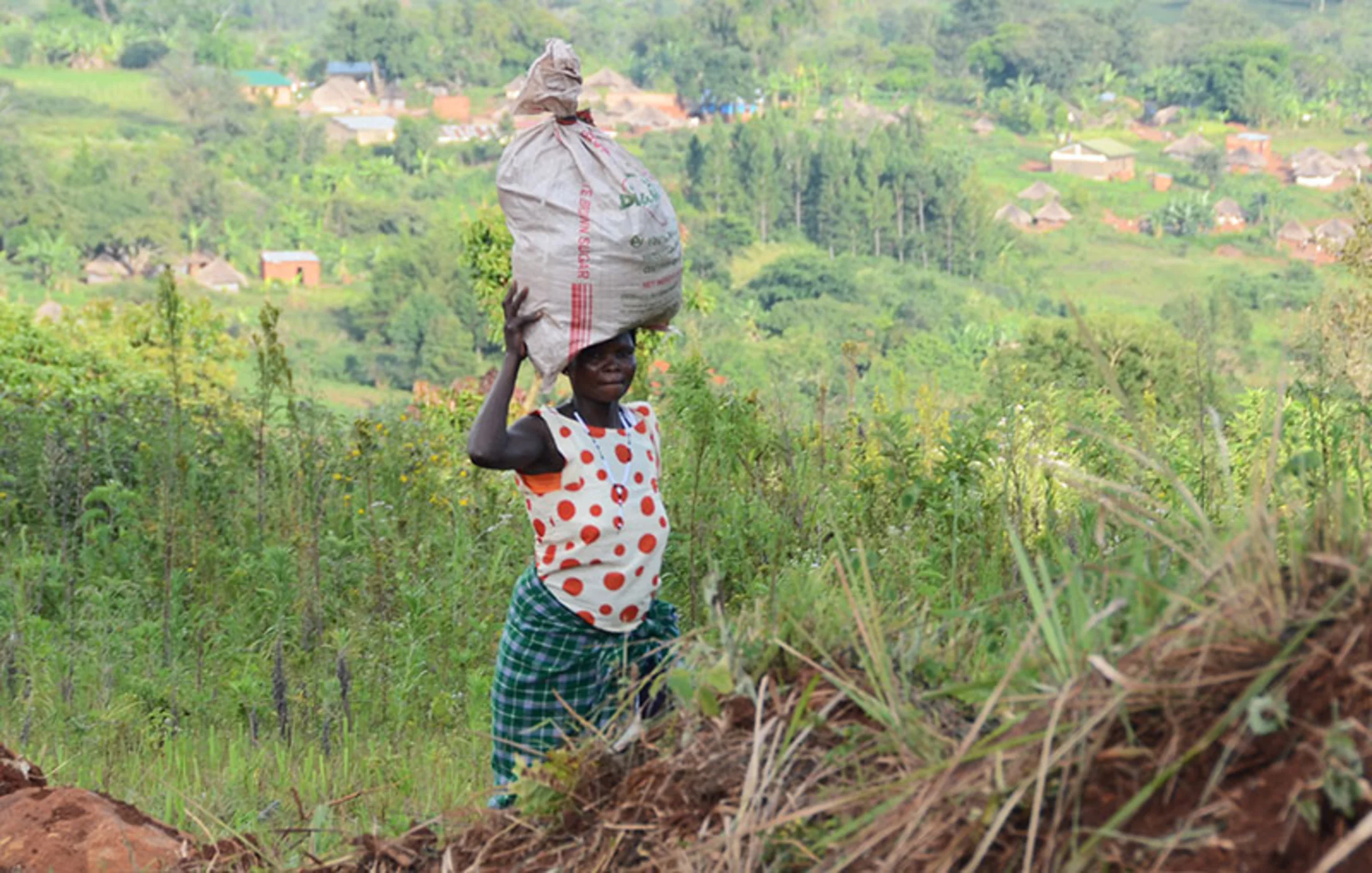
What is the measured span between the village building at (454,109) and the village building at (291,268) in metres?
23.4

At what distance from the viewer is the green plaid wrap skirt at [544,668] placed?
2785 mm

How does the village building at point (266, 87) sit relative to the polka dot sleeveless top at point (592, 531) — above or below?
below

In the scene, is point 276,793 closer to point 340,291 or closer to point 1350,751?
point 1350,751

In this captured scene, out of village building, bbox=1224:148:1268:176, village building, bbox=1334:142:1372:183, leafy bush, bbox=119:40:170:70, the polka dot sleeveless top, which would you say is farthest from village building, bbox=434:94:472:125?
the polka dot sleeveless top

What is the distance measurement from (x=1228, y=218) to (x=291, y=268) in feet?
126

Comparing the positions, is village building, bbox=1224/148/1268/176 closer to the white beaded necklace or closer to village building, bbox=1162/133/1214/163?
village building, bbox=1162/133/1214/163

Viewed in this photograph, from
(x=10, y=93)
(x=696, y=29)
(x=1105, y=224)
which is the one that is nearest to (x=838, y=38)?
(x=696, y=29)

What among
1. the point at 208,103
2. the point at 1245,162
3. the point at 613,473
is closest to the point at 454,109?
the point at 208,103

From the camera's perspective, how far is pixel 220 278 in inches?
2367

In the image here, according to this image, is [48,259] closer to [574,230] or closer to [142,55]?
[142,55]

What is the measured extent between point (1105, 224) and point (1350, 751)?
7351cm

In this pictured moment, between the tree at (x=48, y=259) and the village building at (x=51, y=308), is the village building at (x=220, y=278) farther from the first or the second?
the village building at (x=51, y=308)

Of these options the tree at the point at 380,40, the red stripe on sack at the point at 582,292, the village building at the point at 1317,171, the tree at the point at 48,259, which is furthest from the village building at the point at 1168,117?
the red stripe on sack at the point at 582,292

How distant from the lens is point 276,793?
11.0ft
